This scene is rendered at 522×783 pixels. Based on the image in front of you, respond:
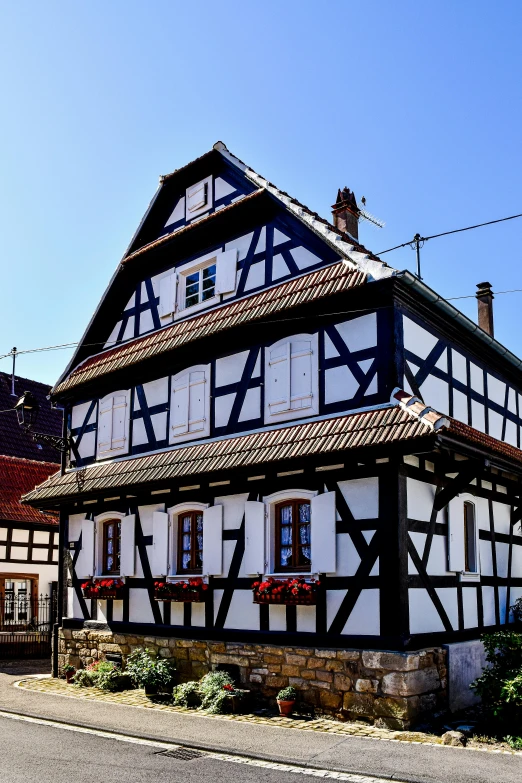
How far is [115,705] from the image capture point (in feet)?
42.3

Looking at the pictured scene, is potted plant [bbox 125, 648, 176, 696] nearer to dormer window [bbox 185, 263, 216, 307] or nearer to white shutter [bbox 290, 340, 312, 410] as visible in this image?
white shutter [bbox 290, 340, 312, 410]

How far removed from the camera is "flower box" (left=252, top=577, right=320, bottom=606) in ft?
39.1

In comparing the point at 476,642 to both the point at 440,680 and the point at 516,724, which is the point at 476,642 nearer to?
the point at 440,680

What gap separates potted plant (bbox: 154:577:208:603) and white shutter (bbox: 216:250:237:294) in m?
5.46

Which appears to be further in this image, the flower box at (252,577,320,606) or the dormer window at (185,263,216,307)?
the dormer window at (185,263,216,307)

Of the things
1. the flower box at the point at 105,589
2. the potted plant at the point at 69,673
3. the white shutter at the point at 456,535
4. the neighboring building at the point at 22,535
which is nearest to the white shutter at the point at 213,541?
the flower box at the point at 105,589

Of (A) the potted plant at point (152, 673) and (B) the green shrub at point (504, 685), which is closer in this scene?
(B) the green shrub at point (504, 685)

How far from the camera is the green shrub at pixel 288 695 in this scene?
11.8 metres

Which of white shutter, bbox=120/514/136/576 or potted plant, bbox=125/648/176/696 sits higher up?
white shutter, bbox=120/514/136/576

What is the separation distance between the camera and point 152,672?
44.4ft

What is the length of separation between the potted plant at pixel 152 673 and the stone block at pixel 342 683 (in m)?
3.40

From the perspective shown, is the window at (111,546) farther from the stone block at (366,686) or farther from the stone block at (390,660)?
the stone block at (390,660)

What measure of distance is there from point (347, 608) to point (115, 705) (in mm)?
4266

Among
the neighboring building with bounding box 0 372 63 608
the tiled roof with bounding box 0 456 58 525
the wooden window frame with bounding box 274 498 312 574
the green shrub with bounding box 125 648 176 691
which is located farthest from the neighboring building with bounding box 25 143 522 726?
the tiled roof with bounding box 0 456 58 525
